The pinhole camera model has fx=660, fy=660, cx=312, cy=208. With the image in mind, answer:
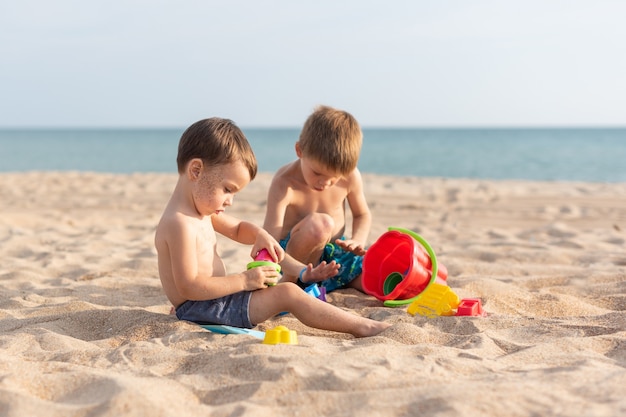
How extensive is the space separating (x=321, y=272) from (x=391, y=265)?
2.91 ft

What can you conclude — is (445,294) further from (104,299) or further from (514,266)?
(104,299)

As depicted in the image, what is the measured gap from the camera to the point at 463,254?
464 cm

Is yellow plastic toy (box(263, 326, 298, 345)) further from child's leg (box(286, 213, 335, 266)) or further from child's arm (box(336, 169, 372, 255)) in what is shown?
child's arm (box(336, 169, 372, 255))

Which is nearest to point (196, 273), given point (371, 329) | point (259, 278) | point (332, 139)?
point (259, 278)

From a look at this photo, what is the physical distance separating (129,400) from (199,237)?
1031 millimetres

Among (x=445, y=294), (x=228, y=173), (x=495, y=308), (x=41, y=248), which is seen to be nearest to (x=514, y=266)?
(x=495, y=308)

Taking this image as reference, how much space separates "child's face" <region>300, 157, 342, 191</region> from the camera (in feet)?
11.2

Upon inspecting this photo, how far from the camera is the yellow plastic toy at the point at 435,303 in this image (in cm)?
300

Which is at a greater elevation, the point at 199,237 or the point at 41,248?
the point at 199,237

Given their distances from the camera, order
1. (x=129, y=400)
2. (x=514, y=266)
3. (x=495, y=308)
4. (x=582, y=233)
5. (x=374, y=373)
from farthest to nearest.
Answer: (x=582, y=233), (x=514, y=266), (x=495, y=308), (x=374, y=373), (x=129, y=400)

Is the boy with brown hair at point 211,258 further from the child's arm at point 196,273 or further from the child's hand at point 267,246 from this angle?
the child's hand at point 267,246

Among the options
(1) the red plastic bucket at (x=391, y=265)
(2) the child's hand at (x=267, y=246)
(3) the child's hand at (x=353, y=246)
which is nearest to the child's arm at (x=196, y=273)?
(2) the child's hand at (x=267, y=246)

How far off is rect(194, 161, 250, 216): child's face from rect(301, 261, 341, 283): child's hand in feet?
1.78

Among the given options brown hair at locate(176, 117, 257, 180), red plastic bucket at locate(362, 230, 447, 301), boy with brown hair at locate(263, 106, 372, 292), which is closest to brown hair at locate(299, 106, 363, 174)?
boy with brown hair at locate(263, 106, 372, 292)
